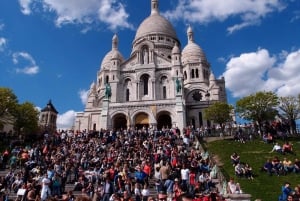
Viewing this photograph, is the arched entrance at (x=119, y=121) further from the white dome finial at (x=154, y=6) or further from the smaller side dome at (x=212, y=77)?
the white dome finial at (x=154, y=6)

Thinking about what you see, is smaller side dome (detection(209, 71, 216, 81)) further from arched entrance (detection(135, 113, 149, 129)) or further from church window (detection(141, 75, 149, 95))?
arched entrance (detection(135, 113, 149, 129))

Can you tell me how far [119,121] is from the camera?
46781mm

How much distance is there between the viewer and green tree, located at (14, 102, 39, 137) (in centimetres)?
4050

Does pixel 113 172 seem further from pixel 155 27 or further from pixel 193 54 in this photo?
pixel 155 27

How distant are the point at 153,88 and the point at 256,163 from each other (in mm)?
30089

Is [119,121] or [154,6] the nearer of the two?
[119,121]

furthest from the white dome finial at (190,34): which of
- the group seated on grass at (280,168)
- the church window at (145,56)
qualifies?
the group seated on grass at (280,168)

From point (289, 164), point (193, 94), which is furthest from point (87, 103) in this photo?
point (289, 164)

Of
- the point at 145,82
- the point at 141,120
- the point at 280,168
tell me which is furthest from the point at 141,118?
the point at 280,168

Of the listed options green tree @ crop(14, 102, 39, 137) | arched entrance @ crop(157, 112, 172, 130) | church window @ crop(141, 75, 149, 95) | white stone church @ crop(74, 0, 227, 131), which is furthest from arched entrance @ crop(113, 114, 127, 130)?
green tree @ crop(14, 102, 39, 137)

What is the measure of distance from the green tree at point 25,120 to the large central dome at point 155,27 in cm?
3390

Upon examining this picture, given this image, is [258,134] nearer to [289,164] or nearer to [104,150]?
[289,164]

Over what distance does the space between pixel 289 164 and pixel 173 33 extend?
55.6 metres

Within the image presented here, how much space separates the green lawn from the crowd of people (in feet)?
5.92
